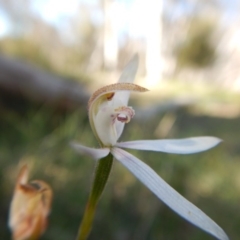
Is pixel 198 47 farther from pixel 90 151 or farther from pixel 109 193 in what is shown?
pixel 90 151

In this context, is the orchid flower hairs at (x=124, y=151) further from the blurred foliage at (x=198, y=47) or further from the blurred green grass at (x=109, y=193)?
the blurred foliage at (x=198, y=47)

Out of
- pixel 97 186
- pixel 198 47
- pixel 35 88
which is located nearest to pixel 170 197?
pixel 97 186

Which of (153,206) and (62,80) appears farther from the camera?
(62,80)

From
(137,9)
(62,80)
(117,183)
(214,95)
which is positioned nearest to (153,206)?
(117,183)

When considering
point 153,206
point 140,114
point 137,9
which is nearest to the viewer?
point 153,206

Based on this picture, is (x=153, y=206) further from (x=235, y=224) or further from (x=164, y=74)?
(x=164, y=74)

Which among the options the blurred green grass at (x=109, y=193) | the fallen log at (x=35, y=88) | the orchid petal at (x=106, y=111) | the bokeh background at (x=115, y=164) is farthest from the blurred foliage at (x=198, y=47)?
the orchid petal at (x=106, y=111)

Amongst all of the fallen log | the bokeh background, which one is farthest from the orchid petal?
the fallen log

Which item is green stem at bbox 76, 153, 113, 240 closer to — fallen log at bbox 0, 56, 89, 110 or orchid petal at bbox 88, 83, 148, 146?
orchid petal at bbox 88, 83, 148, 146
